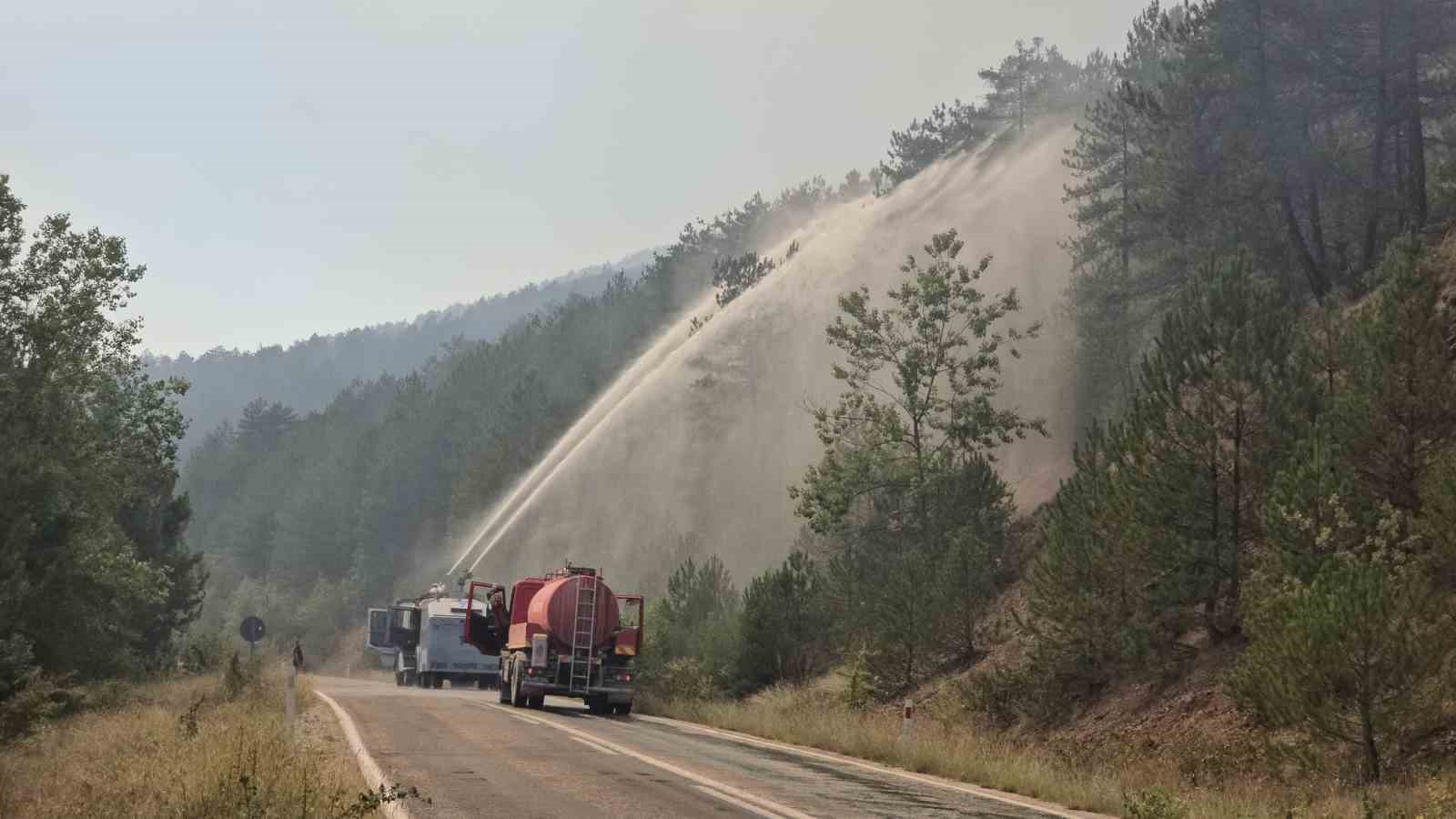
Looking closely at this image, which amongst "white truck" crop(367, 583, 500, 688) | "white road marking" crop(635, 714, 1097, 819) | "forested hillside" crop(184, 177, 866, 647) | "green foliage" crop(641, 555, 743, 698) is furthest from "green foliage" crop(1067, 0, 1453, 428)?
"forested hillside" crop(184, 177, 866, 647)

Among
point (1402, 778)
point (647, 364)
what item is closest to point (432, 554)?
point (647, 364)

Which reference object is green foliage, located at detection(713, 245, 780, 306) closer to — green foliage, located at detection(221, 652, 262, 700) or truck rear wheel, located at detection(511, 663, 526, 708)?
green foliage, located at detection(221, 652, 262, 700)

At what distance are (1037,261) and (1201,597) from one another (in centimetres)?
5565

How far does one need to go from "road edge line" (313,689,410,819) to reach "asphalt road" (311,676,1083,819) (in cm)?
12

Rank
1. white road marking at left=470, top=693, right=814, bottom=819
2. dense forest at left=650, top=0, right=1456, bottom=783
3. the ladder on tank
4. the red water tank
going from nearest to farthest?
white road marking at left=470, top=693, right=814, bottom=819 < dense forest at left=650, top=0, right=1456, bottom=783 < the ladder on tank < the red water tank

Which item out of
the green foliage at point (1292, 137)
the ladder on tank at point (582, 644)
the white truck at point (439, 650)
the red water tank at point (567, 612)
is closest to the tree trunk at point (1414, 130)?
the green foliage at point (1292, 137)

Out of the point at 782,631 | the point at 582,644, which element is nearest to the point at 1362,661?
the point at 582,644

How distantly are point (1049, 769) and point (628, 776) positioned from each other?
5.46m

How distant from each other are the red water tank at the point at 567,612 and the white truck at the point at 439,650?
16.4 m

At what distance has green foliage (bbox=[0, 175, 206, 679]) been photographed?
112 feet

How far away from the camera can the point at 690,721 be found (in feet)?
96.1

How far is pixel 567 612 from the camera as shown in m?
29.7

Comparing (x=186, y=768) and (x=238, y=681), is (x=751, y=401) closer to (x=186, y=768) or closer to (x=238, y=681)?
(x=238, y=681)

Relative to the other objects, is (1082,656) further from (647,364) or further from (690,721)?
(647,364)
